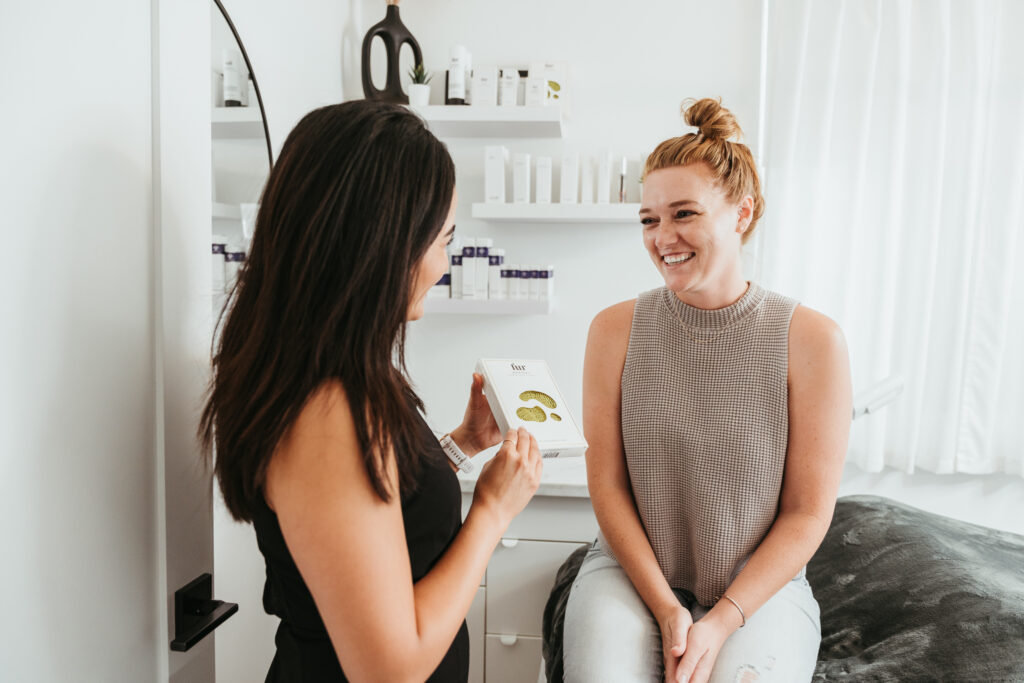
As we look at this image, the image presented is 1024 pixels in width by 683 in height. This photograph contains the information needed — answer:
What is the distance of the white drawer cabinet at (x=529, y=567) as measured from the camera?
6.97 feet

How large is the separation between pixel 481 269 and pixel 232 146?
1004 millimetres

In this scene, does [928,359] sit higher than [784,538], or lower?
higher

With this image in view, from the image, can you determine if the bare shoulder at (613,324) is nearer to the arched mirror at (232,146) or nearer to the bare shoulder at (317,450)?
the arched mirror at (232,146)

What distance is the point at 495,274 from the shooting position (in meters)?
2.36

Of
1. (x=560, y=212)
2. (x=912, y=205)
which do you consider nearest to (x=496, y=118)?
(x=560, y=212)

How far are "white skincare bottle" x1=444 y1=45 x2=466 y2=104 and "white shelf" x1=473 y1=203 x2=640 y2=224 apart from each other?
14.2 inches

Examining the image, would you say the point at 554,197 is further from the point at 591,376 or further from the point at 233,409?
the point at 233,409

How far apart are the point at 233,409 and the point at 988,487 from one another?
2576 millimetres

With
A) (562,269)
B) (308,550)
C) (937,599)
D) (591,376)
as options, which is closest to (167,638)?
(308,550)

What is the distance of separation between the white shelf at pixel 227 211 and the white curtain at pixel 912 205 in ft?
5.62

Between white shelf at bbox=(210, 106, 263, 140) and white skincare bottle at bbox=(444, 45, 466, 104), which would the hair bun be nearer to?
white shelf at bbox=(210, 106, 263, 140)

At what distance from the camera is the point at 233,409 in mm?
798

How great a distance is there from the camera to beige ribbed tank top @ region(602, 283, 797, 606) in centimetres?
143

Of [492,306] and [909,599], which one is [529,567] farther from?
[909,599]
